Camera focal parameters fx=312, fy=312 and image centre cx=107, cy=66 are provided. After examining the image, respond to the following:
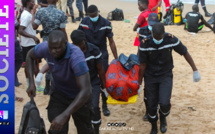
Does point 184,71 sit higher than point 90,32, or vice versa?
point 90,32

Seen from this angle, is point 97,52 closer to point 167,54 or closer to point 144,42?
point 144,42

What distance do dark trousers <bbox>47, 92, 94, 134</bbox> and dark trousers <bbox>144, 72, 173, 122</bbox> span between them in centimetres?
121

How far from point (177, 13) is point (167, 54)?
878cm

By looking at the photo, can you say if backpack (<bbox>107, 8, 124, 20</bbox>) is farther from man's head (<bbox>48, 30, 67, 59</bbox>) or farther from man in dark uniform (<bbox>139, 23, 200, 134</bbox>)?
man's head (<bbox>48, 30, 67, 59</bbox>)

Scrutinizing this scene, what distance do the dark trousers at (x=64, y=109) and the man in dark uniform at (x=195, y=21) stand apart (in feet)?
27.7

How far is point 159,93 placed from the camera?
4738 mm

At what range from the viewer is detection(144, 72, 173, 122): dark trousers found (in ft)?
15.3

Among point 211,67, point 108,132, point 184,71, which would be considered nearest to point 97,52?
point 108,132

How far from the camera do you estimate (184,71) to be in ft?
26.1

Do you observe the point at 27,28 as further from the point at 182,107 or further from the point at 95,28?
the point at 182,107

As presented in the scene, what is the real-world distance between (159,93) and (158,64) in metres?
0.45

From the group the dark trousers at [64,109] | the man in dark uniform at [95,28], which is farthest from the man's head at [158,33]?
the dark trousers at [64,109]

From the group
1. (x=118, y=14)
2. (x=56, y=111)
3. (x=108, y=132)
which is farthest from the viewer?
(x=118, y=14)

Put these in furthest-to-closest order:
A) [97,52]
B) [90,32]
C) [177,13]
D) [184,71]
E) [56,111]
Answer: [177,13] < [184,71] < [90,32] < [97,52] < [56,111]
